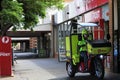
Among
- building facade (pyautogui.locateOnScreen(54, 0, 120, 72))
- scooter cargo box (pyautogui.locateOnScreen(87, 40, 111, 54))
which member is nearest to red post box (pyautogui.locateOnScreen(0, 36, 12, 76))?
building facade (pyautogui.locateOnScreen(54, 0, 120, 72))

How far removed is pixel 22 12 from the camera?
21500 millimetres

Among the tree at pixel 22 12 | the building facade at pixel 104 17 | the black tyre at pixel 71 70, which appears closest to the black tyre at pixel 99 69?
the black tyre at pixel 71 70

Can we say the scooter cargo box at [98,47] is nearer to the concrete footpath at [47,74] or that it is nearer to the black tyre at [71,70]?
the concrete footpath at [47,74]

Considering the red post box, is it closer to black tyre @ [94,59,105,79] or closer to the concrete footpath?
the concrete footpath

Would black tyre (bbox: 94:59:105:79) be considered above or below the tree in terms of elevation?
below

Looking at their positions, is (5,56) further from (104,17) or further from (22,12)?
(104,17)

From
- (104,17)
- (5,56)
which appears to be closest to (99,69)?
(5,56)

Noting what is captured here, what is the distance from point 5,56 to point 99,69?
222 inches

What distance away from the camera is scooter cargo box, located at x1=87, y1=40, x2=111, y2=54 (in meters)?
13.1

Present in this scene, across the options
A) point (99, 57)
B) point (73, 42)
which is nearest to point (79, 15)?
point (73, 42)

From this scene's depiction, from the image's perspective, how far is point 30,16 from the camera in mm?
23156

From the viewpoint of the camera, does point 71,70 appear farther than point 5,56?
No

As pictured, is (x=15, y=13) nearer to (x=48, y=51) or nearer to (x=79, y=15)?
(x=79, y=15)

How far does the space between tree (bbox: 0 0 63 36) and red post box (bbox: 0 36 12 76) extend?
3038 mm
